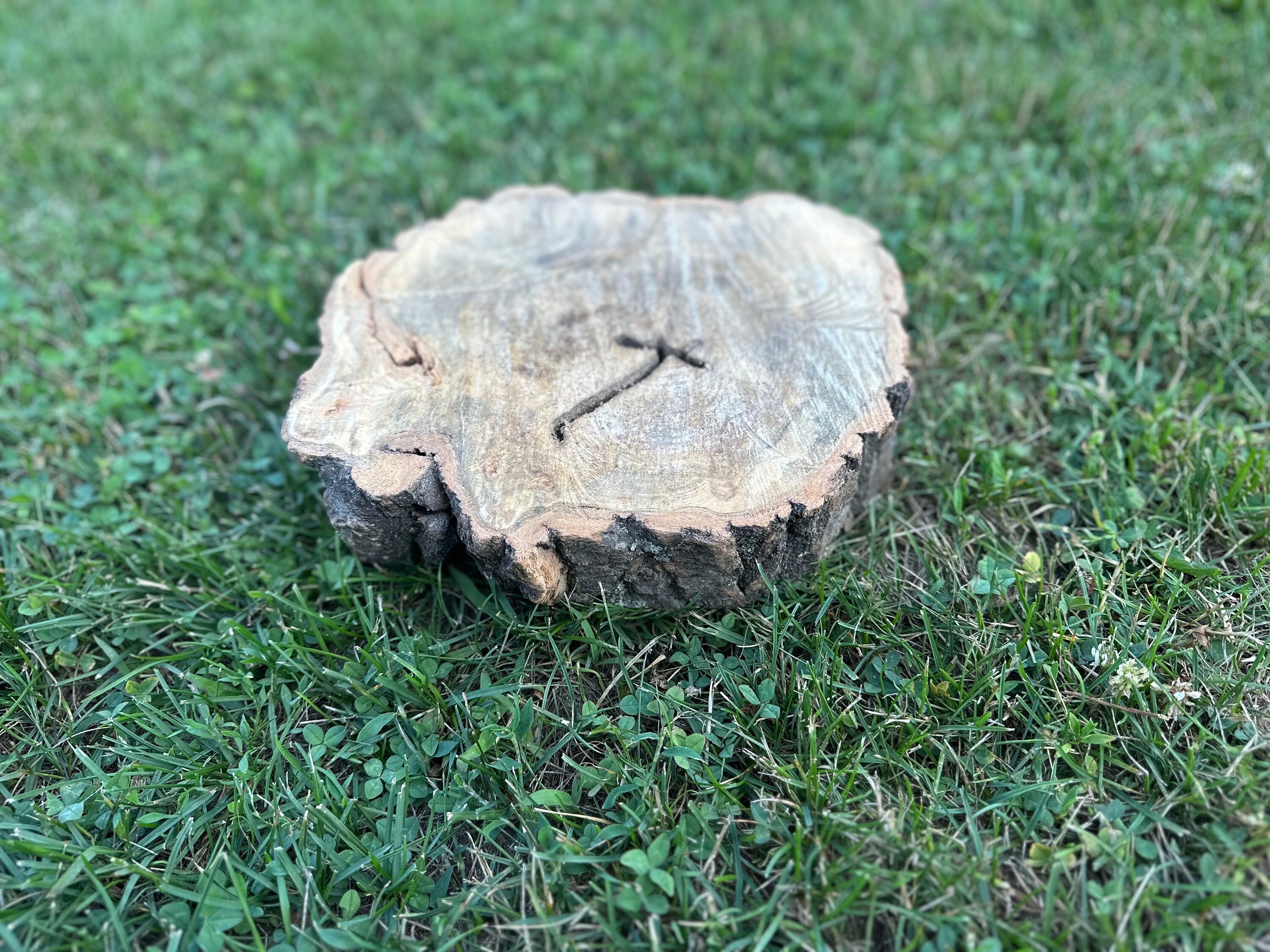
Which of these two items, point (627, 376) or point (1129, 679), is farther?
point (627, 376)

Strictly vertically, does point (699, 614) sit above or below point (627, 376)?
below

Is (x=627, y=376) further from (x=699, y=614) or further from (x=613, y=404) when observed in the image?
(x=699, y=614)

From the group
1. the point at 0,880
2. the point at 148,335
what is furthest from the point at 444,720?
the point at 148,335

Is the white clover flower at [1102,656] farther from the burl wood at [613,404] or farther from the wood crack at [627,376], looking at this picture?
the wood crack at [627,376]

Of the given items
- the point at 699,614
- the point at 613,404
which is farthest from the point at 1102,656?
the point at 613,404

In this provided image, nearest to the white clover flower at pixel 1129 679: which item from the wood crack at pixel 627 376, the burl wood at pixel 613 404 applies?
the burl wood at pixel 613 404

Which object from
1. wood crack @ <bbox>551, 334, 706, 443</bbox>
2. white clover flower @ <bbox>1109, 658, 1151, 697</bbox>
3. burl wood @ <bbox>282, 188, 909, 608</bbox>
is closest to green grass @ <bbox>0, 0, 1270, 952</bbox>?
white clover flower @ <bbox>1109, 658, 1151, 697</bbox>
